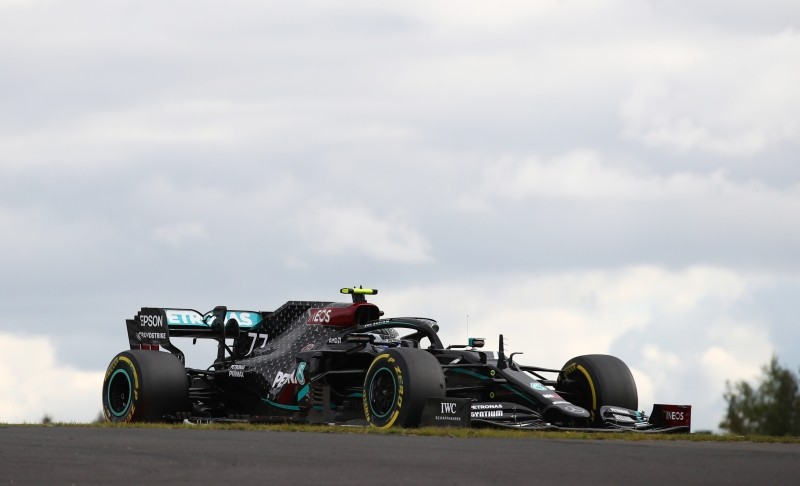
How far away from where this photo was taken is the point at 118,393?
20984 millimetres

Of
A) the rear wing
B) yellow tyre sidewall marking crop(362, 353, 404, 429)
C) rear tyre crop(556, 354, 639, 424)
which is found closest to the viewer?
yellow tyre sidewall marking crop(362, 353, 404, 429)

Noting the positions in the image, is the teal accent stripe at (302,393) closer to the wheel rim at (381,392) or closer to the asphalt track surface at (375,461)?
the wheel rim at (381,392)

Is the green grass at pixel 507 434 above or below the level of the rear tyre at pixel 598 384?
below

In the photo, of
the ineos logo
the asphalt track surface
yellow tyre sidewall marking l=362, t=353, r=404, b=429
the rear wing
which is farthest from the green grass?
the rear wing

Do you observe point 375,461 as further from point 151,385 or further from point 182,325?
point 182,325

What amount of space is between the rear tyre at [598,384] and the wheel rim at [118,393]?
268 inches

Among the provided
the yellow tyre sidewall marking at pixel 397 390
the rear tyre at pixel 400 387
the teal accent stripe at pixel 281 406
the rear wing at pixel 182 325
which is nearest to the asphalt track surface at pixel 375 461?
the rear tyre at pixel 400 387

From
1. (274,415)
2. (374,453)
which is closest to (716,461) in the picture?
(374,453)

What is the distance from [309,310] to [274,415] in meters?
1.86

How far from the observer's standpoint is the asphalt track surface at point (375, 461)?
9.92m

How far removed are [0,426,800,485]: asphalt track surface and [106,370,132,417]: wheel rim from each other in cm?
636

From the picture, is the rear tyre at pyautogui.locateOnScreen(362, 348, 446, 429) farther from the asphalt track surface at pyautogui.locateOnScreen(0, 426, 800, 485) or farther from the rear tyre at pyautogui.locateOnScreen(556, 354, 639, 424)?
the rear tyre at pyautogui.locateOnScreen(556, 354, 639, 424)

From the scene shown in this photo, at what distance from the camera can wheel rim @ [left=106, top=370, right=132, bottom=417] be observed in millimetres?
20766

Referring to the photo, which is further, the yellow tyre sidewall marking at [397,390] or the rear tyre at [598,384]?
the rear tyre at [598,384]
